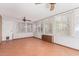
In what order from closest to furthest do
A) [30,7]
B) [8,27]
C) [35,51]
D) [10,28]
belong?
1. [35,51]
2. [30,7]
3. [8,27]
4. [10,28]

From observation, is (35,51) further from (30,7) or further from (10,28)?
(10,28)

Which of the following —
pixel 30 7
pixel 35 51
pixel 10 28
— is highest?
pixel 30 7

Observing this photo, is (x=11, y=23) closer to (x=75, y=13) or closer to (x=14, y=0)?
(x=75, y=13)

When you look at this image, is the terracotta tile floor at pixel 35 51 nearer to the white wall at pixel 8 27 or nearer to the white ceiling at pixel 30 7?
the white ceiling at pixel 30 7

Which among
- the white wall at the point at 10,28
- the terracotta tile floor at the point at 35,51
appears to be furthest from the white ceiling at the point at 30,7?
the white wall at the point at 10,28

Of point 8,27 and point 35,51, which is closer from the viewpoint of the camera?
point 35,51

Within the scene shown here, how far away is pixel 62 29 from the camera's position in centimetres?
686

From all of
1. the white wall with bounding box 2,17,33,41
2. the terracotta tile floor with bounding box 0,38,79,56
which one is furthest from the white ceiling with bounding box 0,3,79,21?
the white wall with bounding box 2,17,33,41

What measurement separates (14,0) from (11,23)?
813 centimetres

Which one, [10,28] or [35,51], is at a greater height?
[10,28]

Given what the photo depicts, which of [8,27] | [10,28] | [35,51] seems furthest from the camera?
[10,28]

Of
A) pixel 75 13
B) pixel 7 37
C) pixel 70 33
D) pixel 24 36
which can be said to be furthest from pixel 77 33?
pixel 24 36

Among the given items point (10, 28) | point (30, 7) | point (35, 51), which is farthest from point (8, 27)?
point (35, 51)

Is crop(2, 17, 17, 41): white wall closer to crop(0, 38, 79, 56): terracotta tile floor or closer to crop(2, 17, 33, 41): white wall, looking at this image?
crop(2, 17, 33, 41): white wall
